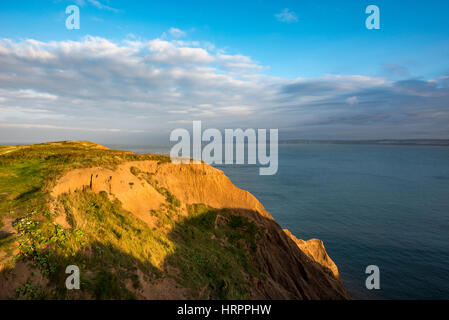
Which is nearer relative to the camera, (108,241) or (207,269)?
(108,241)

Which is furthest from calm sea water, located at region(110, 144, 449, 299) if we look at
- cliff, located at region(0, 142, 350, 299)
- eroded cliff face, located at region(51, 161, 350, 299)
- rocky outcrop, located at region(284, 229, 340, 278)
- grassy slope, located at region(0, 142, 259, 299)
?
grassy slope, located at region(0, 142, 259, 299)

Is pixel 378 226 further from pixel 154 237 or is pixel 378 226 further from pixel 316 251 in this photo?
pixel 154 237

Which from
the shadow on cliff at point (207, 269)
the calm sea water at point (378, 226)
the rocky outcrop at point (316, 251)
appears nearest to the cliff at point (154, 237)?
the shadow on cliff at point (207, 269)

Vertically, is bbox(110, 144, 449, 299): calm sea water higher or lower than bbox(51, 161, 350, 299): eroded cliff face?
lower

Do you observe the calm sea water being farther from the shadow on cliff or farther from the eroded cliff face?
the shadow on cliff

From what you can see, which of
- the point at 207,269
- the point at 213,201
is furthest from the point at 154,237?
the point at 213,201
